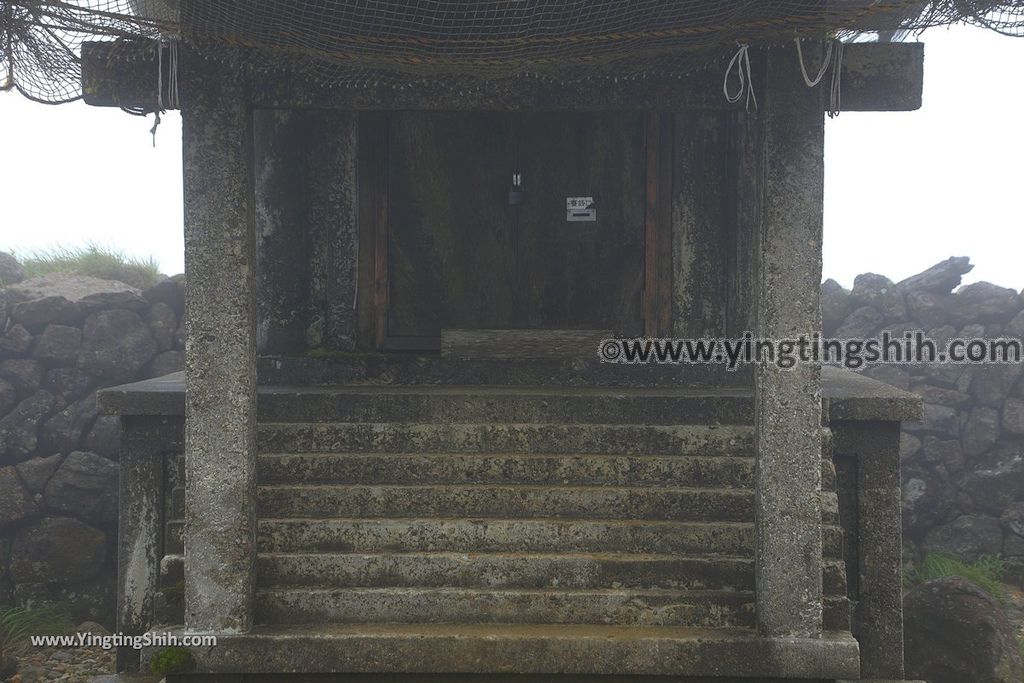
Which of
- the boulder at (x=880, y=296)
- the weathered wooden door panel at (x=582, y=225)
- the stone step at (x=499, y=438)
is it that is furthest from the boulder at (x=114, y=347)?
the boulder at (x=880, y=296)

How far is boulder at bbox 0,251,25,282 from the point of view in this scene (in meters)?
11.4

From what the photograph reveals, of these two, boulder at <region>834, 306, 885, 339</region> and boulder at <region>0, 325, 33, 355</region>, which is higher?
boulder at <region>834, 306, 885, 339</region>

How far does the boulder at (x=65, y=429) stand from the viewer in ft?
32.6

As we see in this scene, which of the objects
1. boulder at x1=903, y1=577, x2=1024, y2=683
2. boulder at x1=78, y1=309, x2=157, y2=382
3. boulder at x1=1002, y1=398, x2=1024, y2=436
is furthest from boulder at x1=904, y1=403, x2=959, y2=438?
boulder at x1=78, y1=309, x2=157, y2=382

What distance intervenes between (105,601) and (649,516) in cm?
635

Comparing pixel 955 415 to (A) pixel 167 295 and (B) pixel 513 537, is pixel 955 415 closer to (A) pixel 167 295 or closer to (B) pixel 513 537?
(B) pixel 513 537

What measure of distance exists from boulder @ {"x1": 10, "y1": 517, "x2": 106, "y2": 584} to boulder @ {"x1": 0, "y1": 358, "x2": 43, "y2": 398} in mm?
1515

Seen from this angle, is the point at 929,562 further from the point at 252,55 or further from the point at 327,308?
the point at 252,55

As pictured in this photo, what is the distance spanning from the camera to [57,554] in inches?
367

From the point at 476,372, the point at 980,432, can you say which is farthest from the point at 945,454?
the point at 476,372

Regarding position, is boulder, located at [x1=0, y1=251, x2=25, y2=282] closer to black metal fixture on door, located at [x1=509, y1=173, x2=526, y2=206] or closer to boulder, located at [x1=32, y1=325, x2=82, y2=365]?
boulder, located at [x1=32, y1=325, x2=82, y2=365]

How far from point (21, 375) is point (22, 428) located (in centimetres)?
60

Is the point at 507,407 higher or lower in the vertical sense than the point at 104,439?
higher

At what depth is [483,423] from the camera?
5.60m
